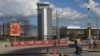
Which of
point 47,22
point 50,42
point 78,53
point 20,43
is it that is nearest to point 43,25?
point 47,22

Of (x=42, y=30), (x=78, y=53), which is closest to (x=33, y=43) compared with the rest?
(x=78, y=53)

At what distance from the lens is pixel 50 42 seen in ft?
332

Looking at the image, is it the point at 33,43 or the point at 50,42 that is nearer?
the point at 33,43

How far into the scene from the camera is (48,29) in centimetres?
18688

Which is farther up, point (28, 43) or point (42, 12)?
point (42, 12)

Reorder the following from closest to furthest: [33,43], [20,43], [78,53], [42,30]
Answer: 1. [78,53]
2. [20,43]
3. [33,43]
4. [42,30]

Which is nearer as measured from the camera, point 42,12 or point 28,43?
point 28,43

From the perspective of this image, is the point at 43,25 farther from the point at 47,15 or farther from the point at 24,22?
the point at 24,22

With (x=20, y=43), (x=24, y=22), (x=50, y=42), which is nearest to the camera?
(x=20, y=43)

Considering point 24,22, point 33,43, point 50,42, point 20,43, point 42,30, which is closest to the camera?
point 20,43

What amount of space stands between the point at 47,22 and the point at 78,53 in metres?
168

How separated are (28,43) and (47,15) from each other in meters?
101

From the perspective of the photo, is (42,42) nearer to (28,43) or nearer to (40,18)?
(28,43)

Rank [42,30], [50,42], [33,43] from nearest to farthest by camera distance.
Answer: [33,43]
[50,42]
[42,30]
